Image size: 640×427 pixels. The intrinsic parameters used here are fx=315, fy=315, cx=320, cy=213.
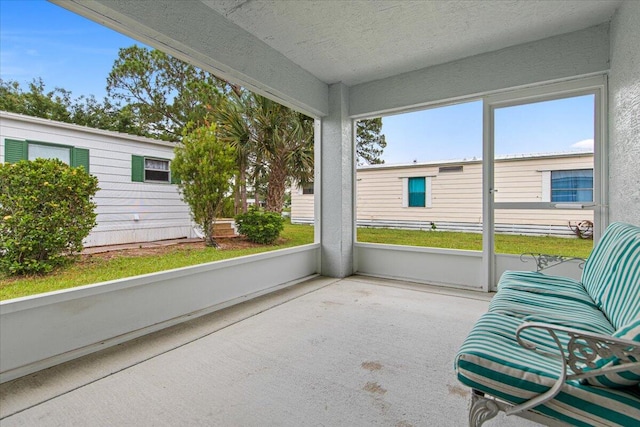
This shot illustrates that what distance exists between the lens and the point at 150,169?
8.73ft

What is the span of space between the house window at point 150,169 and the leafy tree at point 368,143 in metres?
2.60

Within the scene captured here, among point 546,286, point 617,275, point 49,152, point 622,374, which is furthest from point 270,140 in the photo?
point 622,374

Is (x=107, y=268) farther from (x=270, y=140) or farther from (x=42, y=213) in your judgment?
(x=270, y=140)

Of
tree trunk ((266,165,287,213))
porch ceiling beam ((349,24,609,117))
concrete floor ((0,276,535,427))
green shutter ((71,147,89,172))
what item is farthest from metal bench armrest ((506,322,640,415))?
tree trunk ((266,165,287,213))

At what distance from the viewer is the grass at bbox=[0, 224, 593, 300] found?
77.6 inches

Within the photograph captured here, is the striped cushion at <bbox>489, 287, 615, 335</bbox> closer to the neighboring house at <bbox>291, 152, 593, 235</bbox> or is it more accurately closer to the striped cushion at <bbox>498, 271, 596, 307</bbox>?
the striped cushion at <bbox>498, 271, 596, 307</bbox>

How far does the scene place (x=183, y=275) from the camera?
2623 millimetres

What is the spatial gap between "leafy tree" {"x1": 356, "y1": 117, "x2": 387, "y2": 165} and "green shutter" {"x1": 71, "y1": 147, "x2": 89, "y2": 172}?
10.5 feet

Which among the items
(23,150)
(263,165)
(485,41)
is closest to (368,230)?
(263,165)

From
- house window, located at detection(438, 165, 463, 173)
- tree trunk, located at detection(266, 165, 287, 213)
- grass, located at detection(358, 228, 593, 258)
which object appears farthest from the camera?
tree trunk, located at detection(266, 165, 287, 213)

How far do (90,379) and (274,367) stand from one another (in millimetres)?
1014

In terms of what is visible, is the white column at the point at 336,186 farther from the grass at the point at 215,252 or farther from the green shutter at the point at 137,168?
the green shutter at the point at 137,168

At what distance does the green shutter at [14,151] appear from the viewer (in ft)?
6.13

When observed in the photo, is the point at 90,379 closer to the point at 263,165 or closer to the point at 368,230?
the point at 263,165
